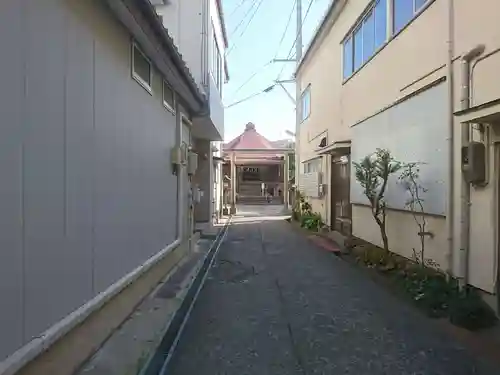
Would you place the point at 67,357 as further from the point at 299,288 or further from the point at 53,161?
the point at 299,288

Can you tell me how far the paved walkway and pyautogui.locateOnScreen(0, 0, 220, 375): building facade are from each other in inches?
37.7

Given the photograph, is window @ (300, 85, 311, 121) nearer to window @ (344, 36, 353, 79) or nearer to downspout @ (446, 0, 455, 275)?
window @ (344, 36, 353, 79)

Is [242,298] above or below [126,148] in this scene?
below

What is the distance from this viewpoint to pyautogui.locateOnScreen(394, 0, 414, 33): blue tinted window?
8.56 metres

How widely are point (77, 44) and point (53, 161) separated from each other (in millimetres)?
1060

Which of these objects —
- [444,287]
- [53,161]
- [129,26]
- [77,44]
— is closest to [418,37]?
[444,287]

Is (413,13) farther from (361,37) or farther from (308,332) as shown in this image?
(308,332)

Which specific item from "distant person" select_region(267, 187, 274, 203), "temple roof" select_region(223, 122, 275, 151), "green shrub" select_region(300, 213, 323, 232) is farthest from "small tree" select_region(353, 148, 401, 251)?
"temple roof" select_region(223, 122, 275, 151)

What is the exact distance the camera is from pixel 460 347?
16.5 ft

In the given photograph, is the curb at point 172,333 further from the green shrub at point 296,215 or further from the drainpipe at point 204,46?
the green shrub at point 296,215

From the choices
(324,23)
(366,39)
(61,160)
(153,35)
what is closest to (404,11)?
(366,39)

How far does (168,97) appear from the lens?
347 inches

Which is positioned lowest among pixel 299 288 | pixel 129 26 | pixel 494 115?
pixel 299 288

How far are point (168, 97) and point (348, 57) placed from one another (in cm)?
614
